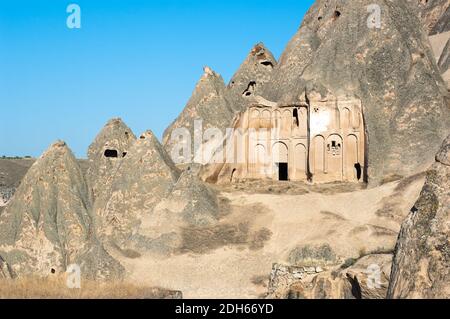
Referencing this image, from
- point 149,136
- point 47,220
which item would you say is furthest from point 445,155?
point 149,136

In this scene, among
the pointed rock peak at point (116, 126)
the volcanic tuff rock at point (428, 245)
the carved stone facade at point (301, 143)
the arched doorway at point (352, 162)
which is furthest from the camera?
the pointed rock peak at point (116, 126)

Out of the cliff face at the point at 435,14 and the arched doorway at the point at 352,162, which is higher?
the cliff face at the point at 435,14

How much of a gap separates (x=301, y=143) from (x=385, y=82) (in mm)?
4922

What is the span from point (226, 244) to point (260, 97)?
1262 cm

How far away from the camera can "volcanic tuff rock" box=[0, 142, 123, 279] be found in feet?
85.4

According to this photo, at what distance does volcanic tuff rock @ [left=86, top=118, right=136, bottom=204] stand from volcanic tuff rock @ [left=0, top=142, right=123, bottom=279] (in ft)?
14.7

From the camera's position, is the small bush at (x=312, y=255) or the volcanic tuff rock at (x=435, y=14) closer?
the small bush at (x=312, y=255)

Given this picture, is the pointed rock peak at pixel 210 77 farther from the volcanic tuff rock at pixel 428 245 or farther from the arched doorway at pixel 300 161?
the volcanic tuff rock at pixel 428 245

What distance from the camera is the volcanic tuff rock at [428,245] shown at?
1045 centimetres

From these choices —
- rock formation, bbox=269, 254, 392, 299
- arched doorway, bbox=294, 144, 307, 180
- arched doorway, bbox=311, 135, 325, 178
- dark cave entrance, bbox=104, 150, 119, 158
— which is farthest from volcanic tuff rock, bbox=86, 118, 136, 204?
rock formation, bbox=269, 254, 392, 299

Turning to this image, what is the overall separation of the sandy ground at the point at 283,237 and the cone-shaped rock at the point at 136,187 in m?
3.67

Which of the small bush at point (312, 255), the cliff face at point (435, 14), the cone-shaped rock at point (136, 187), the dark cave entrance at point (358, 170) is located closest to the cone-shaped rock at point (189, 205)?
the cone-shaped rock at point (136, 187)

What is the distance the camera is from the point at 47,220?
1061 inches

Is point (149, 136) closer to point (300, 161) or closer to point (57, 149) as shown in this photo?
point (57, 149)
